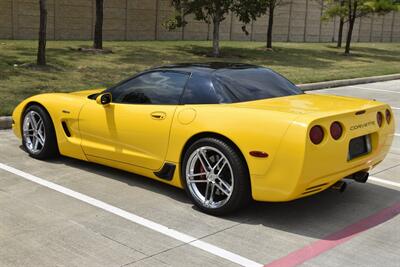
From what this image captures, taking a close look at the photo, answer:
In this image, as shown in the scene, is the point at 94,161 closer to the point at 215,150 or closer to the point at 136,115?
the point at 136,115

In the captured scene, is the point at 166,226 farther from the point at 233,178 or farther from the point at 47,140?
the point at 47,140

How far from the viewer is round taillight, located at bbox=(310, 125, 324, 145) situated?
4.37m

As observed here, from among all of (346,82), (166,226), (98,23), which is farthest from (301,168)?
(98,23)

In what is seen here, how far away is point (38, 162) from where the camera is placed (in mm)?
6484

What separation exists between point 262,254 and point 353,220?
1219 mm

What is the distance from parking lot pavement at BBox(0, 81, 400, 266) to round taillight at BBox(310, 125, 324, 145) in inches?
31.4

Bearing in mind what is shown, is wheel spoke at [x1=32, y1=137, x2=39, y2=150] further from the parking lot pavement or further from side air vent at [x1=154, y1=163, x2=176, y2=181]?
side air vent at [x1=154, y1=163, x2=176, y2=181]

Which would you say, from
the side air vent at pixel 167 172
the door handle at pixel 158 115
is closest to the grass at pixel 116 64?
the door handle at pixel 158 115

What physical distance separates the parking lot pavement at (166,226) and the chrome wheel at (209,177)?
17 cm

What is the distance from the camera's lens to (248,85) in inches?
215

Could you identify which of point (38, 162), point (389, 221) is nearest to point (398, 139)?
point (389, 221)

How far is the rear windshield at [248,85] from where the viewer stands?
5.23 m

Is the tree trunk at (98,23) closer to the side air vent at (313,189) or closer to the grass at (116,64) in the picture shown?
the grass at (116,64)

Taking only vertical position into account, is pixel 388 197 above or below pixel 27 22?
below
